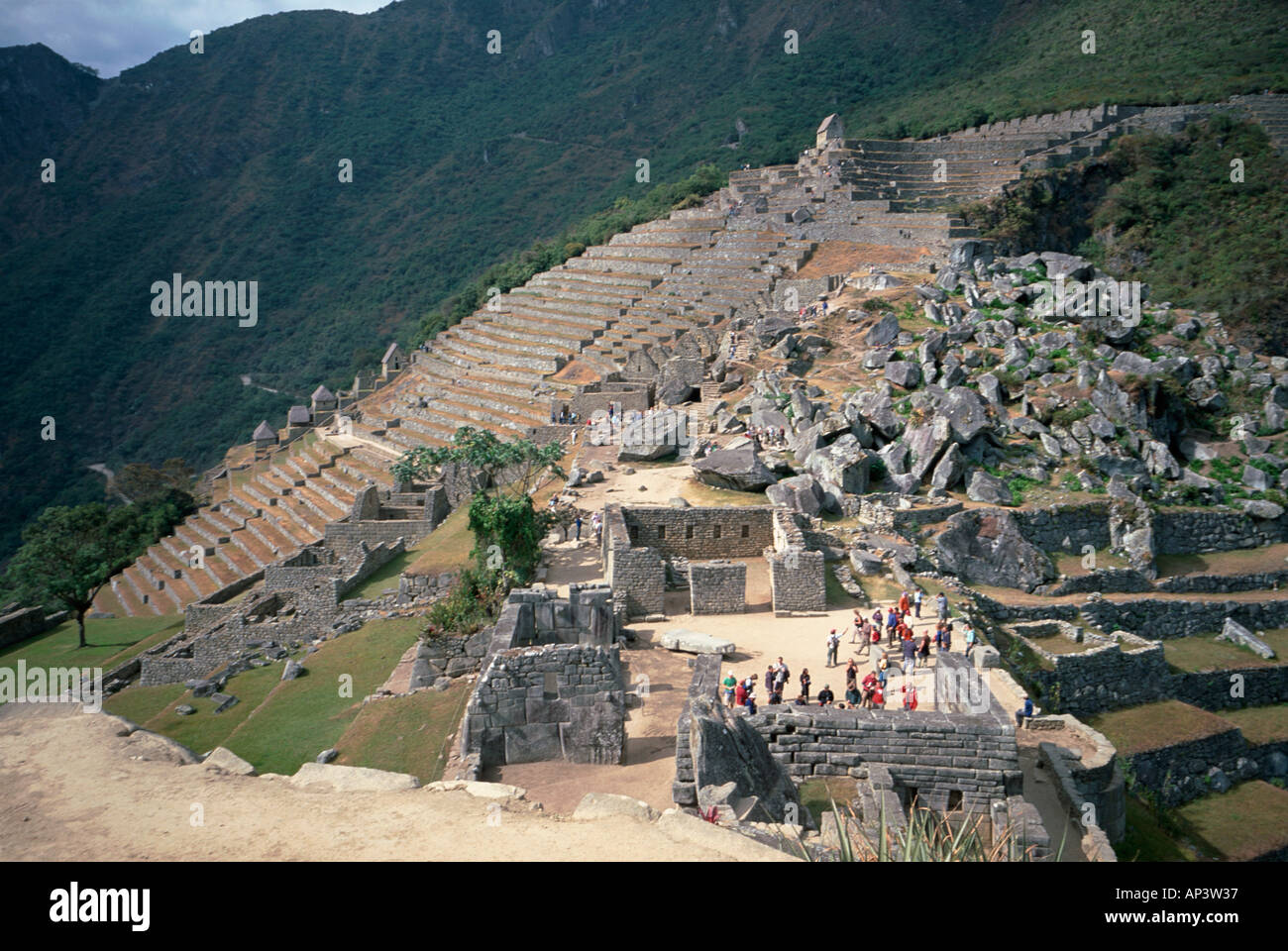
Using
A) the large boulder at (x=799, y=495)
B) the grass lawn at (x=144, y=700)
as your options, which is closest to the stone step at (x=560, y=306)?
the large boulder at (x=799, y=495)

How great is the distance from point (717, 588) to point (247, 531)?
86.1 ft

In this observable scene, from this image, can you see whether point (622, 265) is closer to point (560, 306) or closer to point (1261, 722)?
point (560, 306)

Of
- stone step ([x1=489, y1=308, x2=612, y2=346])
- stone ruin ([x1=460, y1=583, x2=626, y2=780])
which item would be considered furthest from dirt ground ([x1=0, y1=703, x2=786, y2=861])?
stone step ([x1=489, y1=308, x2=612, y2=346])

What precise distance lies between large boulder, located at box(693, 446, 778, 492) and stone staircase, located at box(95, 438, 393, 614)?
15.4 m

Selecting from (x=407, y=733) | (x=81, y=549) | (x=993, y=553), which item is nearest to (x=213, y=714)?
(x=407, y=733)

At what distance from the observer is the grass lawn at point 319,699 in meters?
14.9

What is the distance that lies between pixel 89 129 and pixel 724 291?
130074mm

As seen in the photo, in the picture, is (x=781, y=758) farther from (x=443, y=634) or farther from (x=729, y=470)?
(x=729, y=470)

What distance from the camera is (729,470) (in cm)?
2044

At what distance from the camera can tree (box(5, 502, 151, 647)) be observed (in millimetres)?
28875

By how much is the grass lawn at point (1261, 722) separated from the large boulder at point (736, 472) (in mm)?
9942

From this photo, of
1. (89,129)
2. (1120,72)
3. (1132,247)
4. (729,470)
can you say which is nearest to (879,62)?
(1120,72)

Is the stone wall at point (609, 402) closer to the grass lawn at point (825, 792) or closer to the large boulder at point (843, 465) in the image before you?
the large boulder at point (843, 465)

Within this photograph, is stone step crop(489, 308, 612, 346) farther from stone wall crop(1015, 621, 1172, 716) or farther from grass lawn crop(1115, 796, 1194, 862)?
grass lawn crop(1115, 796, 1194, 862)
